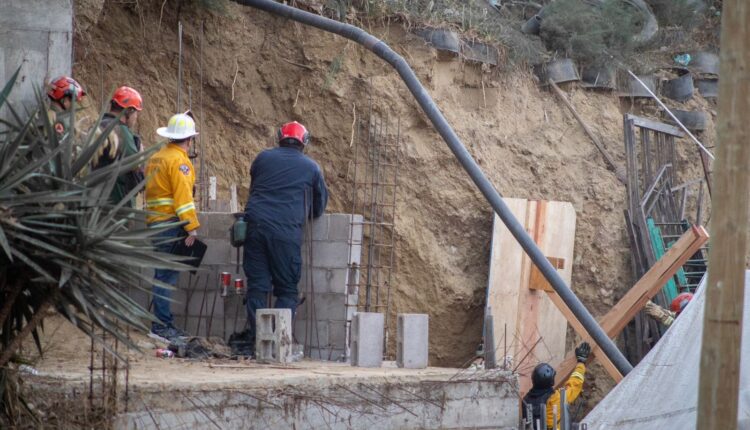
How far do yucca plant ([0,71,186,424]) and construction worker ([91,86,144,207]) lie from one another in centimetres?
196

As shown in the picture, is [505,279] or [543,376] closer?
[543,376]

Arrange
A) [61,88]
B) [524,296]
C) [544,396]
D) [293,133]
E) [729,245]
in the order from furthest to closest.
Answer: [524,296], [293,133], [544,396], [61,88], [729,245]

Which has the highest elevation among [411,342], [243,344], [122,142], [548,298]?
[122,142]

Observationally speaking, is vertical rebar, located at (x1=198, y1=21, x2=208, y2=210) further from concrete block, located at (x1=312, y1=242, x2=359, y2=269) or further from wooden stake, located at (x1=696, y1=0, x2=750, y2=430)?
wooden stake, located at (x1=696, y1=0, x2=750, y2=430)

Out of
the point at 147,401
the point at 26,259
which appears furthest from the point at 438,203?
the point at 26,259

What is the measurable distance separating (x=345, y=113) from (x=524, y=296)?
287 cm

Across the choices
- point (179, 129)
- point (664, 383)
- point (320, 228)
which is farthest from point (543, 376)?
point (179, 129)

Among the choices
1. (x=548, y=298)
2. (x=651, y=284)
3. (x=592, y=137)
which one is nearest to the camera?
(x=651, y=284)

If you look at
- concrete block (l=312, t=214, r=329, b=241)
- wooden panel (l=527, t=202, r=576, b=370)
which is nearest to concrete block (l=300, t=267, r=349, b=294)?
concrete block (l=312, t=214, r=329, b=241)

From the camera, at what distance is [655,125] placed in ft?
44.6

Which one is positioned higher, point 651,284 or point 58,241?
point 58,241

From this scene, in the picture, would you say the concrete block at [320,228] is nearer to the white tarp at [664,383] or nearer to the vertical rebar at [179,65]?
the vertical rebar at [179,65]

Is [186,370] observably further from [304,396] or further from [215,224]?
[215,224]

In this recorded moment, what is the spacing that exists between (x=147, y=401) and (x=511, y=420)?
315 centimetres
